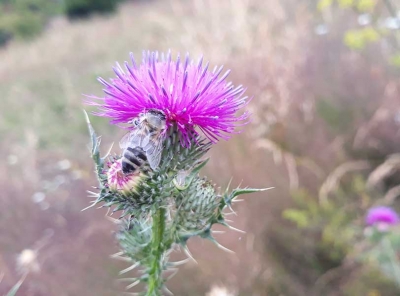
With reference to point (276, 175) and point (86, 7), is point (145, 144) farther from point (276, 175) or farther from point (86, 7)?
point (86, 7)

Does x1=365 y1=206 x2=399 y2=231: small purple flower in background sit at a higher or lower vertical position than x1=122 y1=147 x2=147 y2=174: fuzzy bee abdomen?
lower

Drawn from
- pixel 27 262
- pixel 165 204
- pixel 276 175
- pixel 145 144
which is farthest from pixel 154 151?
pixel 276 175

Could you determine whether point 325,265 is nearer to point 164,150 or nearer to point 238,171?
point 238,171

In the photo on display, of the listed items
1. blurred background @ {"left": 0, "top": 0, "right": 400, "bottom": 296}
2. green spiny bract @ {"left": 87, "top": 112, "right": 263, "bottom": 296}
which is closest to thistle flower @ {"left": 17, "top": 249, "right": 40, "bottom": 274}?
blurred background @ {"left": 0, "top": 0, "right": 400, "bottom": 296}

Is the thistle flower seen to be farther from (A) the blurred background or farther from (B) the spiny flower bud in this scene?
(B) the spiny flower bud

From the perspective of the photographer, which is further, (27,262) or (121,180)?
(27,262)

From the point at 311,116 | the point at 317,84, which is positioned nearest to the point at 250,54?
the point at 317,84

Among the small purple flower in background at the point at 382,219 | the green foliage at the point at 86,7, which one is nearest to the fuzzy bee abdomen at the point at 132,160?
the small purple flower in background at the point at 382,219
